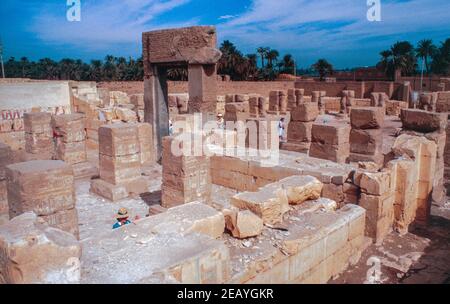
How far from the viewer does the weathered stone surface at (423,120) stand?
9.23 m

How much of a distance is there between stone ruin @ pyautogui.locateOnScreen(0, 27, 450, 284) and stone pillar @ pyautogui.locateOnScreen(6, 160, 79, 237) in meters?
0.02

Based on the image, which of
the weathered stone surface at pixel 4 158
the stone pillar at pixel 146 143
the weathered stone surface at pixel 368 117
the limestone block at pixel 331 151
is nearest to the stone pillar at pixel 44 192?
the weathered stone surface at pixel 4 158

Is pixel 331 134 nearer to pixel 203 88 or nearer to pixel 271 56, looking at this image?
pixel 203 88

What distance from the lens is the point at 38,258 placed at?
3266mm

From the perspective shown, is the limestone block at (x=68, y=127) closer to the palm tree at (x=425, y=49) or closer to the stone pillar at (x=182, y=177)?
the stone pillar at (x=182, y=177)

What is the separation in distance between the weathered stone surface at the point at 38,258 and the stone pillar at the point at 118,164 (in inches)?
225

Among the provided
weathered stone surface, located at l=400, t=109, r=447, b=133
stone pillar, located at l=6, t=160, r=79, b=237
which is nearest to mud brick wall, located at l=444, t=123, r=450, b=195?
weathered stone surface, located at l=400, t=109, r=447, b=133

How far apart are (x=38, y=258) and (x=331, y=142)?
9075mm

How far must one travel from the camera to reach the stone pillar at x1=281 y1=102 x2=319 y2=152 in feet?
41.7

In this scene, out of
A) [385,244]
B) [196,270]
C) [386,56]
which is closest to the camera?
[196,270]
